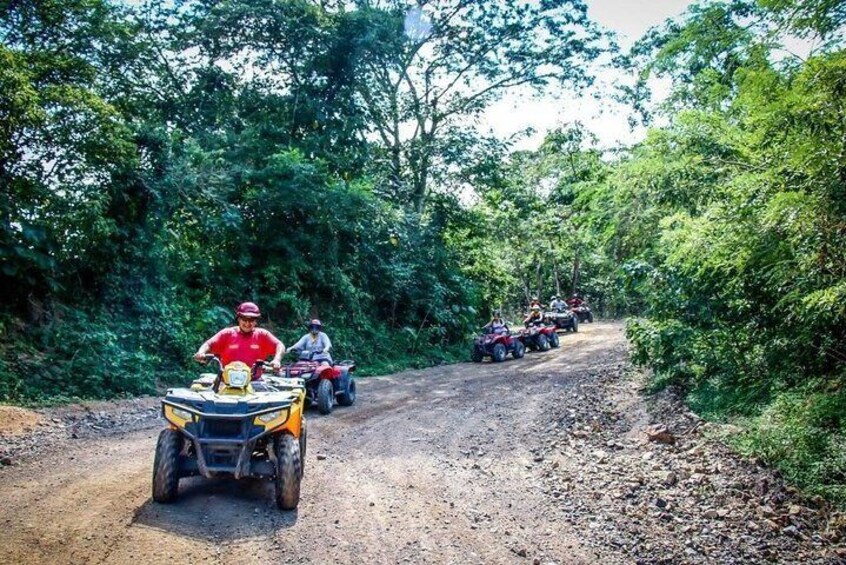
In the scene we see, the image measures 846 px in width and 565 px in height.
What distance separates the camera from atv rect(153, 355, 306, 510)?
4.62 m

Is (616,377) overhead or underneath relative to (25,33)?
underneath

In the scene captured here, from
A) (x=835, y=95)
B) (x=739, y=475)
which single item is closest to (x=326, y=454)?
(x=739, y=475)

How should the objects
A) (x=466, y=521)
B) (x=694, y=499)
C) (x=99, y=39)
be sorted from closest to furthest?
(x=466, y=521) < (x=694, y=499) < (x=99, y=39)

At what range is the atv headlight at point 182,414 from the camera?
4.68 meters

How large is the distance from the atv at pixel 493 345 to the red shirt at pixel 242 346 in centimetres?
1190

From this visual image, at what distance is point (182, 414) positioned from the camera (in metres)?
4.70

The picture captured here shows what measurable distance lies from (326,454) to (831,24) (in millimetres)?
6426

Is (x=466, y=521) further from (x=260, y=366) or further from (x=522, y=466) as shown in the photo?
(x=260, y=366)

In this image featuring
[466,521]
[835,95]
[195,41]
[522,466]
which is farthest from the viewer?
[195,41]

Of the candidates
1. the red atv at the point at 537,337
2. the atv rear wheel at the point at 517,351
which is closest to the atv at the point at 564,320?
the red atv at the point at 537,337

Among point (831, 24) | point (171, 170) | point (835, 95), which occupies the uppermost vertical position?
point (171, 170)

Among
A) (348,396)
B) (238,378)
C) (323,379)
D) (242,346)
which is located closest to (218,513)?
(238,378)

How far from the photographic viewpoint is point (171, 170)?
11883 millimetres

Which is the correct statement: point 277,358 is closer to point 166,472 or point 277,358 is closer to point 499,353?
point 166,472
